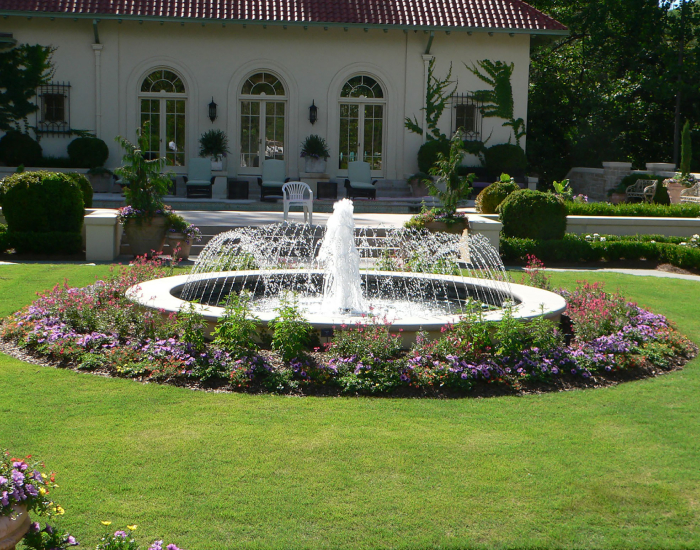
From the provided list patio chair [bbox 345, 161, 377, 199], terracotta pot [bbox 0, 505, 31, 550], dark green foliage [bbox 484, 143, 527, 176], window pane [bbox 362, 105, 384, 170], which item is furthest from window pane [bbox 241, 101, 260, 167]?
terracotta pot [bbox 0, 505, 31, 550]

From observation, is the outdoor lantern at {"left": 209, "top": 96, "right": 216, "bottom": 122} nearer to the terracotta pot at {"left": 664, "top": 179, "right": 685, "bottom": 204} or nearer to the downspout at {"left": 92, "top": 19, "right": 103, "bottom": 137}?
the downspout at {"left": 92, "top": 19, "right": 103, "bottom": 137}

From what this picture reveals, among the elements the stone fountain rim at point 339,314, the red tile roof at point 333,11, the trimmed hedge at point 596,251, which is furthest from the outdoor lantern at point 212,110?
the stone fountain rim at point 339,314

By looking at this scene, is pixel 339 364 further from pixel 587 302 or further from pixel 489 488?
pixel 587 302

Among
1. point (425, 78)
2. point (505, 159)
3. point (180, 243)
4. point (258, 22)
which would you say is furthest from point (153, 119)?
point (180, 243)

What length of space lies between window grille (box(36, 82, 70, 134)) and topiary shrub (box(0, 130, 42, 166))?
23.8 inches

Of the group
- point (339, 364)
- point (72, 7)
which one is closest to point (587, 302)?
point (339, 364)

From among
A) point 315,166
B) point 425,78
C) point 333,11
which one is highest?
point 333,11

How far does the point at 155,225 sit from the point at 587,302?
23.3 feet

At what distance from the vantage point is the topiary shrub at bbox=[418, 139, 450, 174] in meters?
21.1

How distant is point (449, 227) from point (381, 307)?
16.7 feet

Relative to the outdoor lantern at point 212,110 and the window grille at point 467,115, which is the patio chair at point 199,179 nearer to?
the outdoor lantern at point 212,110

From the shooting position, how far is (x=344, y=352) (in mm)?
6258

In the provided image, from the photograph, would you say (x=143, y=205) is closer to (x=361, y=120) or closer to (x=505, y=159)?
(x=361, y=120)

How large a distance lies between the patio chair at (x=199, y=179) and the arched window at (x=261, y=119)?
1.83m
